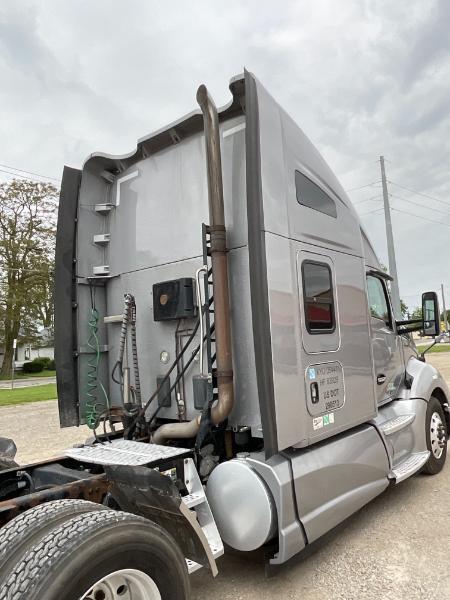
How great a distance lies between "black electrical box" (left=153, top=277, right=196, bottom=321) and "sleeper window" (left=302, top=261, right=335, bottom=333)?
85cm

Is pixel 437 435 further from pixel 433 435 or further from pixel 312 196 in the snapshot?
pixel 312 196

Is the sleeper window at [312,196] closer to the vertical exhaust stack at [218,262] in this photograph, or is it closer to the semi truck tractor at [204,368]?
the semi truck tractor at [204,368]

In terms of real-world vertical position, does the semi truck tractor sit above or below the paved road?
above

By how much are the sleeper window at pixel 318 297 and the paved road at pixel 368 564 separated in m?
1.55

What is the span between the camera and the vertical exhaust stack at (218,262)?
10.6 feet

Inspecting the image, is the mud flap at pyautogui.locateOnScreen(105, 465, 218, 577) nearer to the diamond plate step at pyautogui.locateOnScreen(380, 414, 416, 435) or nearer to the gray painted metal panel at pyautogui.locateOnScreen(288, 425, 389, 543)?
the gray painted metal panel at pyautogui.locateOnScreen(288, 425, 389, 543)

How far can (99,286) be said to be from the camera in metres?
4.40

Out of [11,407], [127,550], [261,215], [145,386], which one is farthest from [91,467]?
[11,407]

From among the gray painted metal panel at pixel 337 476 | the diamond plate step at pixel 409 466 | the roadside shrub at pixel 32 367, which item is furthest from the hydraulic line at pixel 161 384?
the roadside shrub at pixel 32 367

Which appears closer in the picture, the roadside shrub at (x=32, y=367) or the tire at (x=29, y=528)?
the tire at (x=29, y=528)

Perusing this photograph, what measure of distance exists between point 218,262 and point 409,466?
2.76 meters

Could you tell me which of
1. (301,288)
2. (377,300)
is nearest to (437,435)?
Result: (377,300)

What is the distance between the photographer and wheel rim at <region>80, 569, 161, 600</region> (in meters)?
2.16

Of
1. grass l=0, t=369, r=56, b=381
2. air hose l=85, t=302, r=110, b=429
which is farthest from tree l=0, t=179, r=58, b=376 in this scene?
air hose l=85, t=302, r=110, b=429
